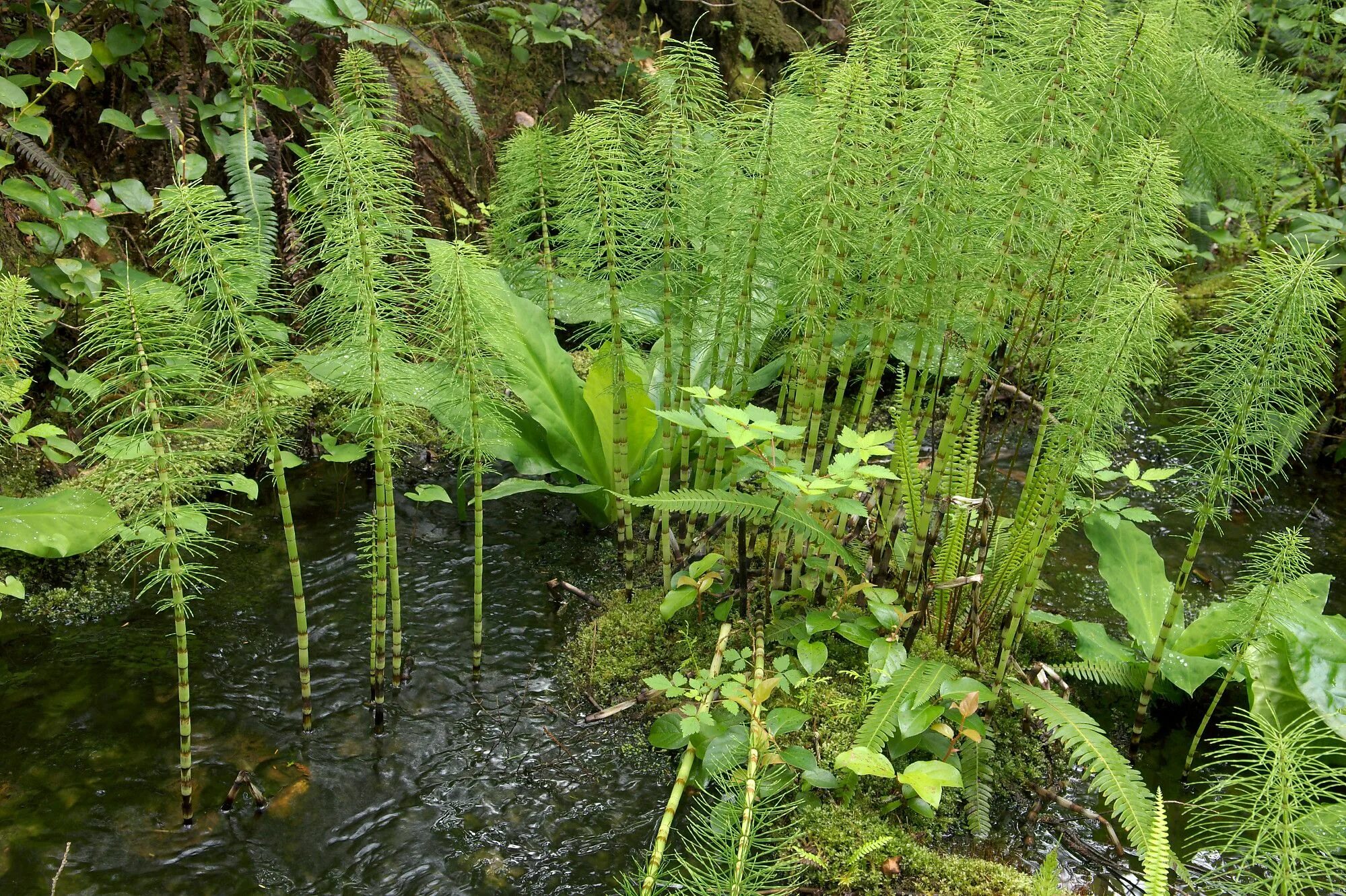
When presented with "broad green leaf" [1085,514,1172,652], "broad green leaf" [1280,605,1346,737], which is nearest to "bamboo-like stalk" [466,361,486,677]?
"broad green leaf" [1085,514,1172,652]

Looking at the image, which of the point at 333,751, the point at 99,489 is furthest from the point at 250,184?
the point at 333,751

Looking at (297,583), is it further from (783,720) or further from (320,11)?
(320,11)

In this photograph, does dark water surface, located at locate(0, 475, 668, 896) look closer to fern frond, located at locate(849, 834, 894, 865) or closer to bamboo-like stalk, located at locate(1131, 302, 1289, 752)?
fern frond, located at locate(849, 834, 894, 865)

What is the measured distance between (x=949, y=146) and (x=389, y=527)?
1.51m

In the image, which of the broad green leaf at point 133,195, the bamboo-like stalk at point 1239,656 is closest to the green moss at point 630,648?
the bamboo-like stalk at point 1239,656

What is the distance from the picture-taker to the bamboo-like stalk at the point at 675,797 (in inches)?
63.9

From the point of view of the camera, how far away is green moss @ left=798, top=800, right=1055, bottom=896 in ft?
5.98

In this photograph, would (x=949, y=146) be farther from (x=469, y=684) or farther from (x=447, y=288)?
(x=469, y=684)

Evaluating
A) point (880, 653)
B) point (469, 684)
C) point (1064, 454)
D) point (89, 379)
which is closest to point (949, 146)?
point (1064, 454)

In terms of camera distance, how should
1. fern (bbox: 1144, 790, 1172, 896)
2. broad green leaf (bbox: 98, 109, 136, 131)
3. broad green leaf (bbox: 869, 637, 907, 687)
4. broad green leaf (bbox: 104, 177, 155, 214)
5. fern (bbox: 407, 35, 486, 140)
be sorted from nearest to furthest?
fern (bbox: 1144, 790, 1172, 896)
broad green leaf (bbox: 869, 637, 907, 687)
broad green leaf (bbox: 104, 177, 155, 214)
broad green leaf (bbox: 98, 109, 136, 131)
fern (bbox: 407, 35, 486, 140)

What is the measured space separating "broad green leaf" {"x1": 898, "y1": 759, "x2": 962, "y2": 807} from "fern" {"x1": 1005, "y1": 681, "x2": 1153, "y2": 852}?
0.92 ft

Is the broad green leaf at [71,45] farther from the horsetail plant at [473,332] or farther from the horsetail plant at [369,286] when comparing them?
the horsetail plant at [473,332]

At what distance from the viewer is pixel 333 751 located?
83.9 inches

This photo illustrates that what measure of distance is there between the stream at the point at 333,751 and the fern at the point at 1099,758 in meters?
0.23
